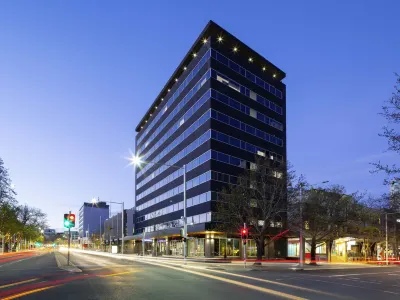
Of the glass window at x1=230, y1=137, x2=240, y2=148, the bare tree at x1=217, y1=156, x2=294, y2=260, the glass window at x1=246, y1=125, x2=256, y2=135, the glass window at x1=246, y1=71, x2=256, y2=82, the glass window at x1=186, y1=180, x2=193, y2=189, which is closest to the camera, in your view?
the bare tree at x1=217, y1=156, x2=294, y2=260

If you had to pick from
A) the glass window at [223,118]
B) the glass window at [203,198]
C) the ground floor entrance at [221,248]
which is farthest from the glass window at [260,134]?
the ground floor entrance at [221,248]

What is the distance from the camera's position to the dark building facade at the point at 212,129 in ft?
230

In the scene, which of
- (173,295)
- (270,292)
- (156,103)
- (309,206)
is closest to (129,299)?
(173,295)

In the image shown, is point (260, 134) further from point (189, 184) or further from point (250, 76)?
point (189, 184)

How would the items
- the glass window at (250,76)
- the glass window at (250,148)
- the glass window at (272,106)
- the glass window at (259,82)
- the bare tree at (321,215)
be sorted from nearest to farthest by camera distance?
the bare tree at (321,215) < the glass window at (250,148) < the glass window at (250,76) < the glass window at (259,82) < the glass window at (272,106)

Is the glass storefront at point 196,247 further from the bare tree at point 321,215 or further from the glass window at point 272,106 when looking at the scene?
the glass window at point 272,106

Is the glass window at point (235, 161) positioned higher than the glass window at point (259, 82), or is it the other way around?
the glass window at point (259, 82)

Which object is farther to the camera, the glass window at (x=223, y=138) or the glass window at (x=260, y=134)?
the glass window at (x=260, y=134)

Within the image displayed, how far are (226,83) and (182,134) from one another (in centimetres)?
1604

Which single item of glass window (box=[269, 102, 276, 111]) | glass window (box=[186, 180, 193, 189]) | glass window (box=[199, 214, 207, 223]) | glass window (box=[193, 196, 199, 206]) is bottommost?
glass window (box=[199, 214, 207, 223])

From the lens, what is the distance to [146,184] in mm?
114375

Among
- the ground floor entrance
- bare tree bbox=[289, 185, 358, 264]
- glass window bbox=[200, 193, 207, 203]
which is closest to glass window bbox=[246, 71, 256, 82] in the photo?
glass window bbox=[200, 193, 207, 203]

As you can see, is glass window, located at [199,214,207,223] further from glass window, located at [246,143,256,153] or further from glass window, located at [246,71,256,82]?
glass window, located at [246,71,256,82]

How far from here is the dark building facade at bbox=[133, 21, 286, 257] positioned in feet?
230
